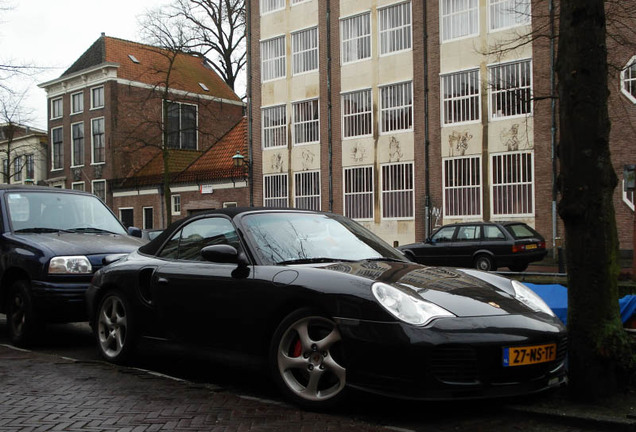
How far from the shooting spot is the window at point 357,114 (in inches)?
1212

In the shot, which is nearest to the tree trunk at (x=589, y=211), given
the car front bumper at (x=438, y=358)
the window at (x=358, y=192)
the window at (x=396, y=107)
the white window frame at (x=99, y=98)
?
the car front bumper at (x=438, y=358)

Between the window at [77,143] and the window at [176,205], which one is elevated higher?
the window at [77,143]

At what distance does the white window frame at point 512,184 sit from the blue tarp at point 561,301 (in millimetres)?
19654

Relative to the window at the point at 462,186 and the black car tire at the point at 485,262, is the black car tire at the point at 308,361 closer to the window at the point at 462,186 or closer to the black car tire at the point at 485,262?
the black car tire at the point at 485,262

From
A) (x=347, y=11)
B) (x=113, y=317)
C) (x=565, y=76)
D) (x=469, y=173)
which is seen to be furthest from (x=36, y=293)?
(x=347, y=11)

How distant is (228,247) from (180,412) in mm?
1284

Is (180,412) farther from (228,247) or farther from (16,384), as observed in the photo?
(16,384)

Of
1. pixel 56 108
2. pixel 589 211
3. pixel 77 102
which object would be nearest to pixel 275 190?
pixel 77 102

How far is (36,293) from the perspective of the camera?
24.1 feet

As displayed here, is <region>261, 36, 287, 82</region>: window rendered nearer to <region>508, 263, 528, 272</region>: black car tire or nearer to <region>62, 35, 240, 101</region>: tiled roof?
<region>62, 35, 240, 101</region>: tiled roof

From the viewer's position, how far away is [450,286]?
4.79 metres

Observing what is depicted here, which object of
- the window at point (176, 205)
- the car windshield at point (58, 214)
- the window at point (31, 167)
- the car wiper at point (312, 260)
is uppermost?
the window at point (31, 167)

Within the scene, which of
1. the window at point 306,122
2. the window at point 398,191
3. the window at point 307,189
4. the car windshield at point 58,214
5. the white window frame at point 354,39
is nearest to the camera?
the car windshield at point 58,214

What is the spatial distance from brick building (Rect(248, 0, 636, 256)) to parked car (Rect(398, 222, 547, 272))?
397 centimetres
